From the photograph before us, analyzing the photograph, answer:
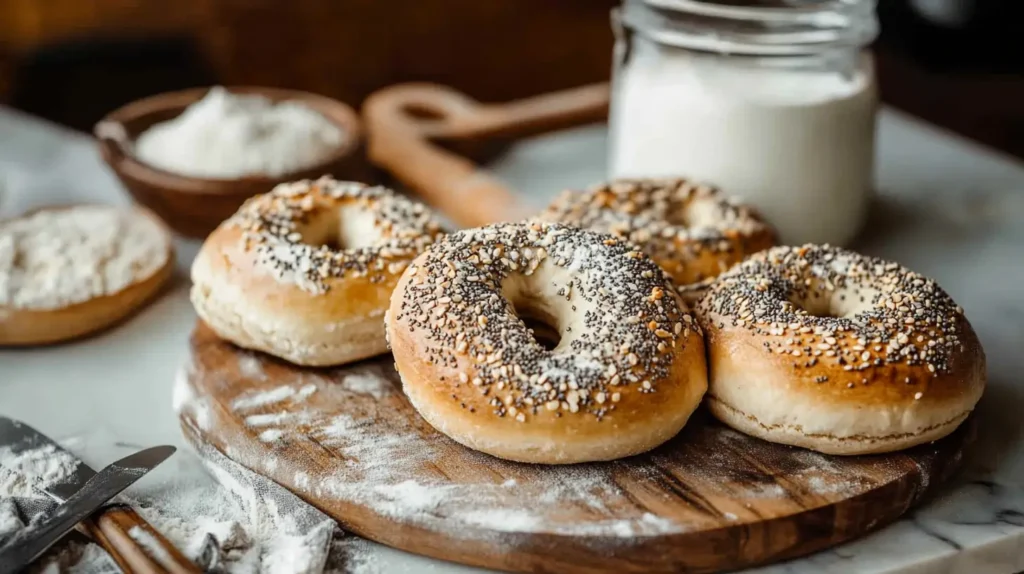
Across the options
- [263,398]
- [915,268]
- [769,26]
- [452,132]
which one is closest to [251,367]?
[263,398]

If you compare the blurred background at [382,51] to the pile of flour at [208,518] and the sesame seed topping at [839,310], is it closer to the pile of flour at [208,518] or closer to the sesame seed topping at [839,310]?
the sesame seed topping at [839,310]

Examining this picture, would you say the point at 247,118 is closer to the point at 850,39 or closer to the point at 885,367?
the point at 850,39

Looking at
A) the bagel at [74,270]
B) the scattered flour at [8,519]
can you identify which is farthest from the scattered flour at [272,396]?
the bagel at [74,270]

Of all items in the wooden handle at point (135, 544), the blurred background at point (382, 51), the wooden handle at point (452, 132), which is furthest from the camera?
the blurred background at point (382, 51)

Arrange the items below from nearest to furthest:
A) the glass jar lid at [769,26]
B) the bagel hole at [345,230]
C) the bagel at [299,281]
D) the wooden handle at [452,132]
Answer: the bagel at [299,281], the bagel hole at [345,230], the glass jar lid at [769,26], the wooden handle at [452,132]

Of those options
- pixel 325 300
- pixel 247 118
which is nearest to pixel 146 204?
pixel 247 118

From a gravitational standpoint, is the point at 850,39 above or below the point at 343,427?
above
